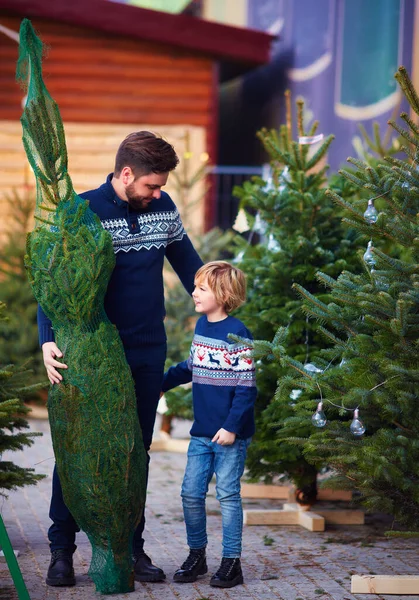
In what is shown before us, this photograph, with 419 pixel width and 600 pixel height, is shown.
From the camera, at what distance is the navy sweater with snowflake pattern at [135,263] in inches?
178

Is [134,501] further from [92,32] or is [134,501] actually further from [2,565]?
[92,32]

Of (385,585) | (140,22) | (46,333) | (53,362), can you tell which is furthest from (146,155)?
(140,22)

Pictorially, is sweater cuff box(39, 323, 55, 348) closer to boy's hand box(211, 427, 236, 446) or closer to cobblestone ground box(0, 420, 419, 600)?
boy's hand box(211, 427, 236, 446)

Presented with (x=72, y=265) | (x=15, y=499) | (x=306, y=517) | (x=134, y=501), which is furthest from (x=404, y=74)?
(x=15, y=499)

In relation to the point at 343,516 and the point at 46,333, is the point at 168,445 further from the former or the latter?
the point at 46,333

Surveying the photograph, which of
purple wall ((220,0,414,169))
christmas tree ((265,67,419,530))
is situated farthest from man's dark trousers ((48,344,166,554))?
purple wall ((220,0,414,169))

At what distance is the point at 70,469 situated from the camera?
13.7 feet

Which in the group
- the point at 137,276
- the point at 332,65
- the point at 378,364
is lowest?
the point at 378,364

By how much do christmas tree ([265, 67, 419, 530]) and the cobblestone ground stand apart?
0.54 metres

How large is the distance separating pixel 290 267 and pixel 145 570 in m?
2.18

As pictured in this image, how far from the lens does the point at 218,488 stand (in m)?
4.66

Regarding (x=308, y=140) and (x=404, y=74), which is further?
(x=308, y=140)

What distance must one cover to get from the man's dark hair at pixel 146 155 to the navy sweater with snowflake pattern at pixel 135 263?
0.20 meters

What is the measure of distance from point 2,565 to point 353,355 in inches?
84.2
